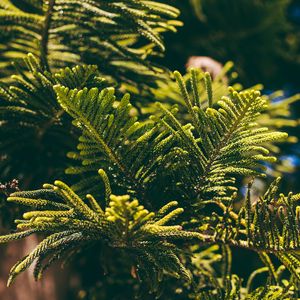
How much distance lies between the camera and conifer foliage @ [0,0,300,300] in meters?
1.02

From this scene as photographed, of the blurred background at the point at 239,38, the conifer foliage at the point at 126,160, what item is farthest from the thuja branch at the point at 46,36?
the blurred background at the point at 239,38

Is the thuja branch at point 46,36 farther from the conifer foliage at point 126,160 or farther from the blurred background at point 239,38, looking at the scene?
the blurred background at point 239,38

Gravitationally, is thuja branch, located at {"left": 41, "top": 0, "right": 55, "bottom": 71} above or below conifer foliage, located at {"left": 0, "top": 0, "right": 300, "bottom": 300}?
above

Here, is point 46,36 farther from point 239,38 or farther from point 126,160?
point 239,38

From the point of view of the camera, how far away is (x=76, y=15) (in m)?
1.39

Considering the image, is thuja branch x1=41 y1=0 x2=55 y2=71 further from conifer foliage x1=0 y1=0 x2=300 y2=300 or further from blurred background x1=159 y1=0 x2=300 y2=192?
blurred background x1=159 y1=0 x2=300 y2=192

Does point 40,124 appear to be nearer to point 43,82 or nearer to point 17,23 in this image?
point 43,82

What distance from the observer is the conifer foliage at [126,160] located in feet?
3.34

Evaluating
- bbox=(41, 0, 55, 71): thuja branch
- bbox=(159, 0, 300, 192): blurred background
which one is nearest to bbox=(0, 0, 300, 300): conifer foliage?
bbox=(41, 0, 55, 71): thuja branch

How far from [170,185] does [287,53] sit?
1872 mm

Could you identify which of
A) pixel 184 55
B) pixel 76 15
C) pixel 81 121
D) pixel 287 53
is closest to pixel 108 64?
pixel 76 15

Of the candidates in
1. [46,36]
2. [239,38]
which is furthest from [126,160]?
[239,38]

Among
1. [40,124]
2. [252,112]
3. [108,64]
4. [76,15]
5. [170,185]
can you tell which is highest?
[76,15]

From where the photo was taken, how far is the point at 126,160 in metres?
1.12
